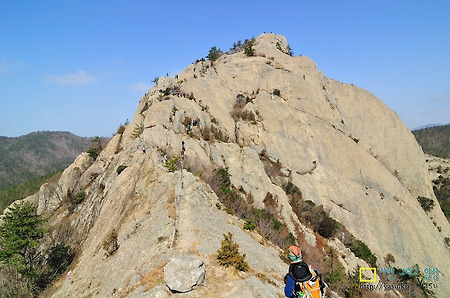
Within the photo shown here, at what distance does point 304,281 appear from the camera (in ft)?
24.8

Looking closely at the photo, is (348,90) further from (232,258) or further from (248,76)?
(232,258)

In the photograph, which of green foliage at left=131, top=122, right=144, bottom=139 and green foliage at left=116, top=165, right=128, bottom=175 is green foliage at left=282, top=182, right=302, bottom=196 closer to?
green foliage at left=131, top=122, right=144, bottom=139

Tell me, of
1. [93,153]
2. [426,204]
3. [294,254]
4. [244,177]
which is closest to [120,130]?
[93,153]

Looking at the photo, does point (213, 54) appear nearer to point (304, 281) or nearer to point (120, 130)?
point (120, 130)

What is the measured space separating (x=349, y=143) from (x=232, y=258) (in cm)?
4860

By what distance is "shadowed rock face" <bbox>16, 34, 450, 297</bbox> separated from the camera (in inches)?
627

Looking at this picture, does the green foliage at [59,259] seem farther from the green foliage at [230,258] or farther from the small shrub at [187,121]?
the small shrub at [187,121]

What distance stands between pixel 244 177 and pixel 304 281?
32041mm

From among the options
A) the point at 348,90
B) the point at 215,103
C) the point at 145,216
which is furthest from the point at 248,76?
the point at 145,216

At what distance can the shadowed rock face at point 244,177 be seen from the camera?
1592 cm

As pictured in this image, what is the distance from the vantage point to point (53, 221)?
33.7 m

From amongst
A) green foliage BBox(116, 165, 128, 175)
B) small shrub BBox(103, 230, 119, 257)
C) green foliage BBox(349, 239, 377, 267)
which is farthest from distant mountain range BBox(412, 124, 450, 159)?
small shrub BBox(103, 230, 119, 257)

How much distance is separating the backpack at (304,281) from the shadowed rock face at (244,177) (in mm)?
4625

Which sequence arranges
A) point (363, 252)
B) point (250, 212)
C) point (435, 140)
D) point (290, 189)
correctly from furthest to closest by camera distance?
point (435, 140)
point (290, 189)
point (363, 252)
point (250, 212)
